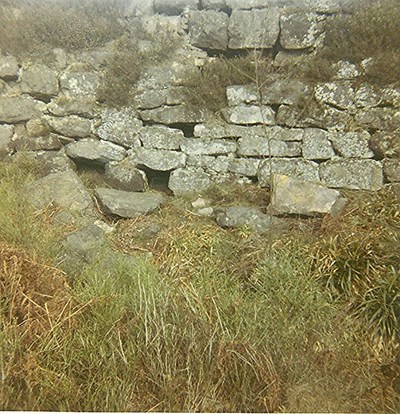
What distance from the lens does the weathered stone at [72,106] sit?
14.0ft

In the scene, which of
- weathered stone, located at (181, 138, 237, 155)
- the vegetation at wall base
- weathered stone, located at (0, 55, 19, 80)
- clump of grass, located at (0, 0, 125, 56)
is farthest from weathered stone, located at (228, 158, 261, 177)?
weathered stone, located at (0, 55, 19, 80)

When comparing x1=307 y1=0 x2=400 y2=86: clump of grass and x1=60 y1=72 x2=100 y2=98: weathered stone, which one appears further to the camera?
x1=60 y1=72 x2=100 y2=98: weathered stone

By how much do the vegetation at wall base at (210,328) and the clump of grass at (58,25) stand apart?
206 cm

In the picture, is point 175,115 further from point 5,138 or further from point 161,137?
point 5,138

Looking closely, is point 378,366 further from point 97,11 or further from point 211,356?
point 97,11

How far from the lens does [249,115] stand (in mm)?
4070

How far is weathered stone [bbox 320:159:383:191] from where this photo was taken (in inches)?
150

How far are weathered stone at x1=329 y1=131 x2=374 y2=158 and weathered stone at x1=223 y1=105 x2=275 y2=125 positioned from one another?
63 centimetres

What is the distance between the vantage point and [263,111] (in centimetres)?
404

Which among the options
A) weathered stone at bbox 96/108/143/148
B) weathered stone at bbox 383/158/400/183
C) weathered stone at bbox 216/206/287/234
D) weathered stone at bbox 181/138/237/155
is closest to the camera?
weathered stone at bbox 216/206/287/234

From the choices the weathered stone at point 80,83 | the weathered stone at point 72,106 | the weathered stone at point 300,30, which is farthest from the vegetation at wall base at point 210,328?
the weathered stone at point 300,30

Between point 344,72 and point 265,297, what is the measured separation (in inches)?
91.4

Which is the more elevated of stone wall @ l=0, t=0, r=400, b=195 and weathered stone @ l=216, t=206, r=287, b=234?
stone wall @ l=0, t=0, r=400, b=195

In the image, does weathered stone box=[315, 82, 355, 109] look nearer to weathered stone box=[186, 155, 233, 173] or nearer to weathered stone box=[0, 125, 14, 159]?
weathered stone box=[186, 155, 233, 173]
